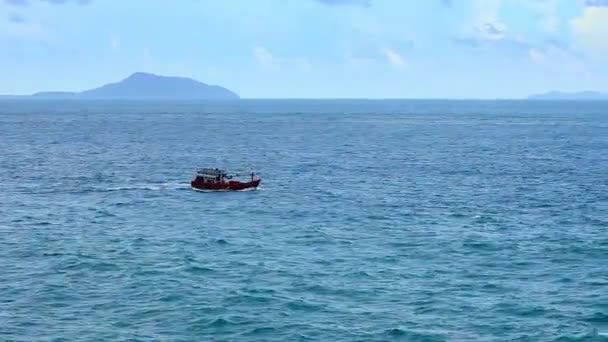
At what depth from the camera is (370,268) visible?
59.2m

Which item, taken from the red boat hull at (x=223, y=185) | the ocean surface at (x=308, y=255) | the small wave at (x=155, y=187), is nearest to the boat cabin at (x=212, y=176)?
the red boat hull at (x=223, y=185)

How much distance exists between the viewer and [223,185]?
99438 millimetres

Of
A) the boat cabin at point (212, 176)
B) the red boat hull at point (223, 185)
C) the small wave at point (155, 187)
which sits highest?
the boat cabin at point (212, 176)

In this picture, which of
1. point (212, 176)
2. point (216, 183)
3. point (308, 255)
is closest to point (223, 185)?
point (216, 183)

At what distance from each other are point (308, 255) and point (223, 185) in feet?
124

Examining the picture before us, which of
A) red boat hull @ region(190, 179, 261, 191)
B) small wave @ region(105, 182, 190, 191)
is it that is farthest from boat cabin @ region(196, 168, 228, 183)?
small wave @ region(105, 182, 190, 191)

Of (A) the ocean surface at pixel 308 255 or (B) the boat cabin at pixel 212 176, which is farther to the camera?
(B) the boat cabin at pixel 212 176

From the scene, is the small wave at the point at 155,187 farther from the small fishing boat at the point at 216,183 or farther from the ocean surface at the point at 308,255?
the small fishing boat at the point at 216,183

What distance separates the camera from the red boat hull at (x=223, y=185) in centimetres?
9912

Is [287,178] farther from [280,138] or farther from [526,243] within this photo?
[280,138]

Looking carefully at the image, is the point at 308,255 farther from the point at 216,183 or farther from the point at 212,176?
the point at 212,176

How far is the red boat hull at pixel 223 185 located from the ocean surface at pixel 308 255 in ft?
7.65

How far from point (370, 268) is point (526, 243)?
50.7ft

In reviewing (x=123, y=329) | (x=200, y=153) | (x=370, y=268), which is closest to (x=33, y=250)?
(x=123, y=329)
